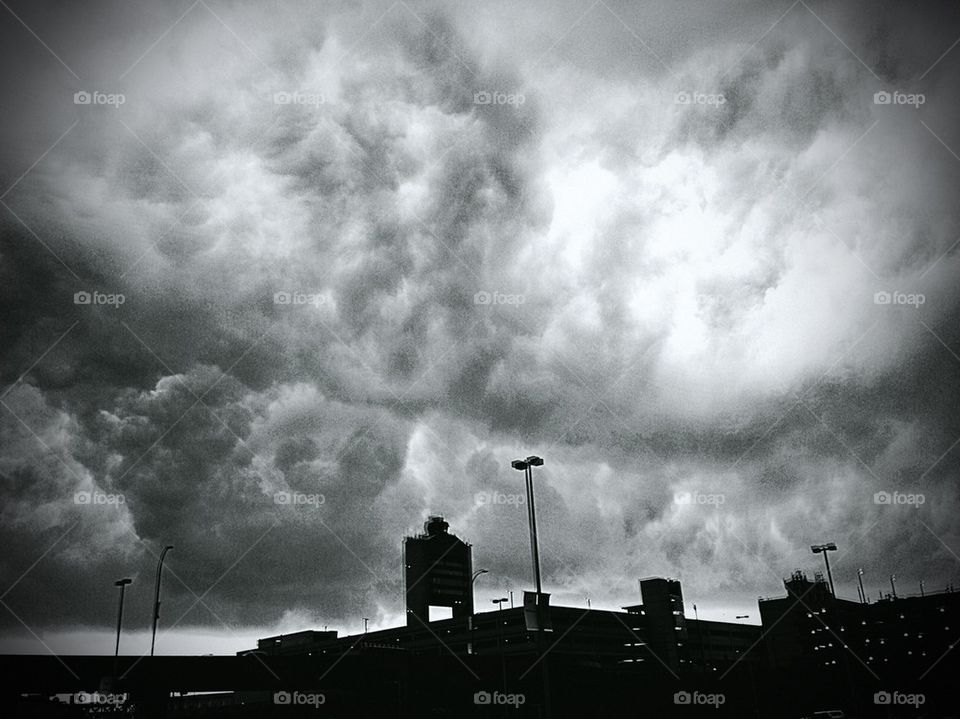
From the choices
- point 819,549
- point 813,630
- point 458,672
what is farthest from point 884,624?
point 458,672

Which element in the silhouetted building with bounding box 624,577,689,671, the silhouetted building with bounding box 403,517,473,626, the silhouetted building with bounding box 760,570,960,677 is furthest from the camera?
the silhouetted building with bounding box 403,517,473,626

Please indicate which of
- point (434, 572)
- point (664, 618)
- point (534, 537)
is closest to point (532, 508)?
point (534, 537)

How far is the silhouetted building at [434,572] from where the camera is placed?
6742 inches

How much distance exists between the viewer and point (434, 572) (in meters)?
175

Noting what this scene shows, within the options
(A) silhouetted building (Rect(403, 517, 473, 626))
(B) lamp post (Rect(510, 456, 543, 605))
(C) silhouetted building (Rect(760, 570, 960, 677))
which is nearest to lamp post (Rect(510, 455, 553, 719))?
(B) lamp post (Rect(510, 456, 543, 605))

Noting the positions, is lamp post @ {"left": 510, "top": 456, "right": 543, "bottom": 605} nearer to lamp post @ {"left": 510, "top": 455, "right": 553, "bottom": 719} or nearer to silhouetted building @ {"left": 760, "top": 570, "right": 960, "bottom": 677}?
lamp post @ {"left": 510, "top": 455, "right": 553, "bottom": 719}

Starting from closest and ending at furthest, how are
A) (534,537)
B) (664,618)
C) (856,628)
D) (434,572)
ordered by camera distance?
(534,537) → (856,628) → (664,618) → (434,572)

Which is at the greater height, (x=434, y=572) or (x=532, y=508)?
(x=434, y=572)

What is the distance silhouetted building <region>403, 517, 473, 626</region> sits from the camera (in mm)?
171250

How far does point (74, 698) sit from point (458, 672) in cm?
1745

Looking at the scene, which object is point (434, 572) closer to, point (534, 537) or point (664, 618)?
point (664, 618)

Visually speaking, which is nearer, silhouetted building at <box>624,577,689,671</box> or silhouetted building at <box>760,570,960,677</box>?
silhouetted building at <box>760,570,960,677</box>

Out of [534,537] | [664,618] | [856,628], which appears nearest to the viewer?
[534,537]

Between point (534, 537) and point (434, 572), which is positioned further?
point (434, 572)
